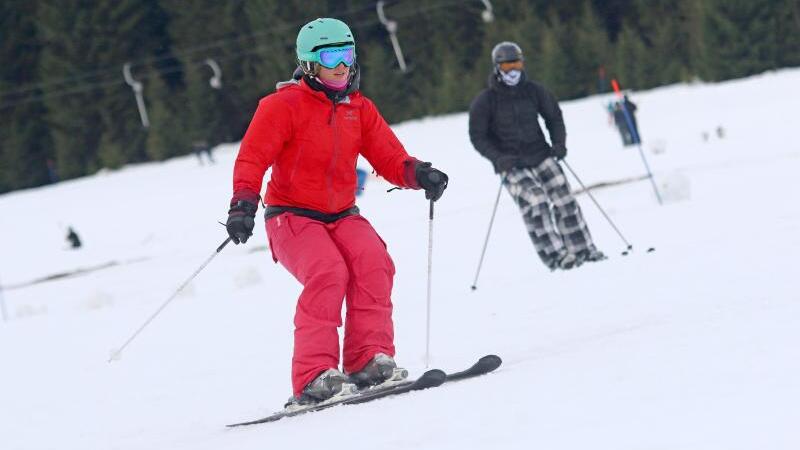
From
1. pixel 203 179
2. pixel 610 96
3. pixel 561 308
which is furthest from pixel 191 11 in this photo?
pixel 561 308

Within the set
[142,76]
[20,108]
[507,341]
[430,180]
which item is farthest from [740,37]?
Answer: [430,180]

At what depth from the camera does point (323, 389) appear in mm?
5395

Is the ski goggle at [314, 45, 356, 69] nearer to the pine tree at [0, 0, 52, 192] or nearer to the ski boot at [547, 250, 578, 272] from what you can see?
the ski boot at [547, 250, 578, 272]

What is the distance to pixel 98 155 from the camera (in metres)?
55.0

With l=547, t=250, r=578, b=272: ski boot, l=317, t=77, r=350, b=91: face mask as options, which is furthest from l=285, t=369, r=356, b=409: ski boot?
l=547, t=250, r=578, b=272: ski boot

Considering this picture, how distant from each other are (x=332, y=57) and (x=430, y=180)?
722 millimetres

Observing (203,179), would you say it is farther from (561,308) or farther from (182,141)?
(561,308)

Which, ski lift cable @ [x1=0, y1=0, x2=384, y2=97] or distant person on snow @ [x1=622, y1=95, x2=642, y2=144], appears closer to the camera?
distant person on snow @ [x1=622, y1=95, x2=642, y2=144]

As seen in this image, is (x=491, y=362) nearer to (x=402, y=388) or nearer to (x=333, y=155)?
(x=402, y=388)

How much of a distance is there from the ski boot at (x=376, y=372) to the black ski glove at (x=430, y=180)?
0.77m

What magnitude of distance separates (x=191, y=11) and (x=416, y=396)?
54919mm

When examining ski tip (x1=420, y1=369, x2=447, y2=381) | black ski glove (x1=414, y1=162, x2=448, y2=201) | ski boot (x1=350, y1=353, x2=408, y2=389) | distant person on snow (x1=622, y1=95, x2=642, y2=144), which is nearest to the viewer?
ski tip (x1=420, y1=369, x2=447, y2=381)

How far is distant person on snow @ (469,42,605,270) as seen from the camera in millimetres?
9961

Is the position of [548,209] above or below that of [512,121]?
below
